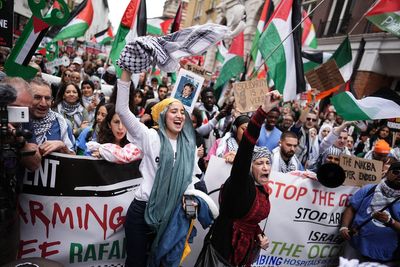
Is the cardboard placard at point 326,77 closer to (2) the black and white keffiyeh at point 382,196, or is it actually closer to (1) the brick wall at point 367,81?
(2) the black and white keffiyeh at point 382,196

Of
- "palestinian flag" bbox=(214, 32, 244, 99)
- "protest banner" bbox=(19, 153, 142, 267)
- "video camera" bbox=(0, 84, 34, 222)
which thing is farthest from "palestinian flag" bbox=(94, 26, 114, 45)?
"video camera" bbox=(0, 84, 34, 222)

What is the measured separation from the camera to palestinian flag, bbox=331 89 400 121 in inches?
118

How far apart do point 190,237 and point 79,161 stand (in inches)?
39.4

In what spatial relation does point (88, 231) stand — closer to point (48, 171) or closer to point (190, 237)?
point (48, 171)

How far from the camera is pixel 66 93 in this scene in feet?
13.0

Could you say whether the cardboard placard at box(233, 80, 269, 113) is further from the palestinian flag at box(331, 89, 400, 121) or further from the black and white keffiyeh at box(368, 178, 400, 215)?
the black and white keffiyeh at box(368, 178, 400, 215)

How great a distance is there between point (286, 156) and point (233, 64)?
3516 mm

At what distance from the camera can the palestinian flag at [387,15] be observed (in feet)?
12.3

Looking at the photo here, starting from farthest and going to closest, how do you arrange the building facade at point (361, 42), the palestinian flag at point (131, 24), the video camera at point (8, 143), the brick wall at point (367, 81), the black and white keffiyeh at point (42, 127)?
the brick wall at point (367, 81) < the building facade at point (361, 42) < the palestinian flag at point (131, 24) < the black and white keffiyeh at point (42, 127) < the video camera at point (8, 143)

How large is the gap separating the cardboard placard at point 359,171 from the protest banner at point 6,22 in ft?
10.6

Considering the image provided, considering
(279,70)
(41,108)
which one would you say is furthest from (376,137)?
(41,108)

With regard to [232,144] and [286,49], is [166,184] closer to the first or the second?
[232,144]

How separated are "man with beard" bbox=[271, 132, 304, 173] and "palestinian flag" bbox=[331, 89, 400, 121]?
620 mm

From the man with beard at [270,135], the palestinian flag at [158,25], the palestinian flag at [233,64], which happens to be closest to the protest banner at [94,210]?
the man with beard at [270,135]
